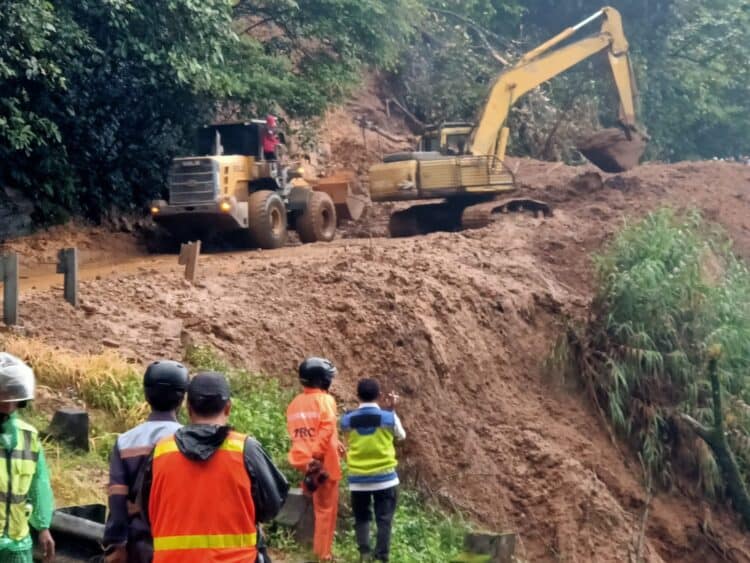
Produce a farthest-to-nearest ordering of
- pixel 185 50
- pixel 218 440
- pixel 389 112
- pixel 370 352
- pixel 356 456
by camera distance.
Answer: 1. pixel 389 112
2. pixel 185 50
3. pixel 370 352
4. pixel 356 456
5. pixel 218 440

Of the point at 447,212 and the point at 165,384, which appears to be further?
the point at 447,212

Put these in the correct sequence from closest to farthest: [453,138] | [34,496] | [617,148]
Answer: [34,496] < [453,138] < [617,148]

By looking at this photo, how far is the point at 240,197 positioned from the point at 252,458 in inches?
613

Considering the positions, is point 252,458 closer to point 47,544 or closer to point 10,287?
point 47,544

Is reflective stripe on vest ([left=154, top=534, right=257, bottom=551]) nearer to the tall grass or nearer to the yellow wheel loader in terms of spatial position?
the tall grass

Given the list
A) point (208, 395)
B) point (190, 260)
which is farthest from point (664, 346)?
point (208, 395)

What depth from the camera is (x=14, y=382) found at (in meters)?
5.13

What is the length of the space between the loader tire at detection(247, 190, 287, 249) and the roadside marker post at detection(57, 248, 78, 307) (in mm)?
7821

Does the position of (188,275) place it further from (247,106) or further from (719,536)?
(247,106)

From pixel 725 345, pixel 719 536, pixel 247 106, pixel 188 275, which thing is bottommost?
pixel 719 536

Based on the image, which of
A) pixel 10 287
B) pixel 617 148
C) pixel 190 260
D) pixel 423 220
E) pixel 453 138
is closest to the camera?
pixel 10 287

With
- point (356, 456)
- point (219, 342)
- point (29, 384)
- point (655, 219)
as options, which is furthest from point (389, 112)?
point (29, 384)

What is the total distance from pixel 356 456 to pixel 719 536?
7107mm

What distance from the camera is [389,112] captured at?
32.0 metres
